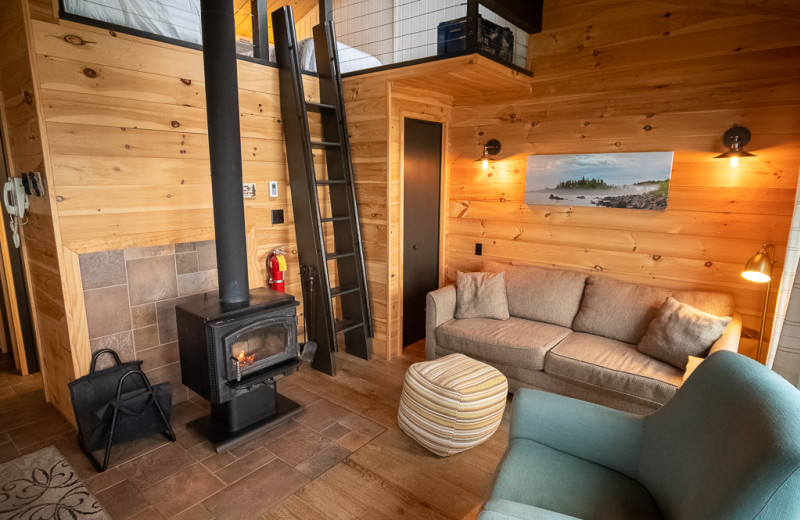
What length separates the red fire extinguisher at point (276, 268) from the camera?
3.53m

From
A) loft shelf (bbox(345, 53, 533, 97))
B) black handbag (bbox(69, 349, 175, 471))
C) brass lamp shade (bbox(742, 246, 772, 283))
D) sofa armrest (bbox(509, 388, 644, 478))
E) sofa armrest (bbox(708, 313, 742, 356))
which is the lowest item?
black handbag (bbox(69, 349, 175, 471))

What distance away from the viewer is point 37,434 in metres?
2.77

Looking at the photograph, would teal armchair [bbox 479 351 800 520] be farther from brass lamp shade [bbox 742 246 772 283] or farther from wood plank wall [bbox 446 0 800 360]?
wood plank wall [bbox 446 0 800 360]

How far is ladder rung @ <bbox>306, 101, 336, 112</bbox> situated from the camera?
137 inches

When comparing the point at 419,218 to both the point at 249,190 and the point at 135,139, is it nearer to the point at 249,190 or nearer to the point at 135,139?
the point at 249,190

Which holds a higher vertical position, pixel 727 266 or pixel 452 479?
pixel 727 266

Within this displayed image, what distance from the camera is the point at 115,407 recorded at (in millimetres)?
2514

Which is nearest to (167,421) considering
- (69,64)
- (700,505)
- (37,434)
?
(37,434)

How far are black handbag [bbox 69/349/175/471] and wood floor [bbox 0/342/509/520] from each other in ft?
0.31

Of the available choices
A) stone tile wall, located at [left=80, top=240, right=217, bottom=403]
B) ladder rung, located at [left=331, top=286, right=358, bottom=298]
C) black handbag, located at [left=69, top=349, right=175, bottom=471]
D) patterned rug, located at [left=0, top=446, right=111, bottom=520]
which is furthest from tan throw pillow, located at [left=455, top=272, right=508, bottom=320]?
patterned rug, located at [left=0, top=446, right=111, bottom=520]

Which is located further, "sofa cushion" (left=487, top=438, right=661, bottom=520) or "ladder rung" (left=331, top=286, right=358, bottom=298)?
"ladder rung" (left=331, top=286, right=358, bottom=298)

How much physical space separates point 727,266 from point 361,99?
295 centimetres

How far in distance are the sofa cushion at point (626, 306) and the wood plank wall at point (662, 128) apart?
157 millimetres

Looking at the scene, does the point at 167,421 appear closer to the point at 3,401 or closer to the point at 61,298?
the point at 61,298
